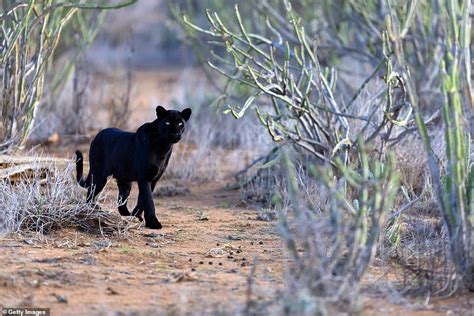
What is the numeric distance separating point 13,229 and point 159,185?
10.0ft

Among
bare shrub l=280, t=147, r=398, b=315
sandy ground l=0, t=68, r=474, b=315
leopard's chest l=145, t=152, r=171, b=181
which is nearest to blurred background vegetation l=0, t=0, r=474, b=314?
bare shrub l=280, t=147, r=398, b=315

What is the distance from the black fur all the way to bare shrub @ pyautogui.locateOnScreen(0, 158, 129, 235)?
0.85 ft

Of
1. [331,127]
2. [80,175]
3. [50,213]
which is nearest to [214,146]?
[331,127]

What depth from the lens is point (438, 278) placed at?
531 cm

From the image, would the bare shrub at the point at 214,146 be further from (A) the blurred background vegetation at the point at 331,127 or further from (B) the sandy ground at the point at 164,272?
(B) the sandy ground at the point at 164,272

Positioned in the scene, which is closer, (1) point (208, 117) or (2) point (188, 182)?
(2) point (188, 182)

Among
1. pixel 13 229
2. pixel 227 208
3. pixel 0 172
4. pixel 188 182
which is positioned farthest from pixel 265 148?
pixel 13 229

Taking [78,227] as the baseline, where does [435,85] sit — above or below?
above

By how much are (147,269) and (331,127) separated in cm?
275

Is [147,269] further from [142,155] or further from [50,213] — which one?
→ [142,155]

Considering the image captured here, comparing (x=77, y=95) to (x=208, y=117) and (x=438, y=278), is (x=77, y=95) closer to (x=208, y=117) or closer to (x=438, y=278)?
(x=208, y=117)

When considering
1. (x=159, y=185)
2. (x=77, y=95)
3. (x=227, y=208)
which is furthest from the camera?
(x=77, y=95)

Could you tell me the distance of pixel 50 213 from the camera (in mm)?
6508

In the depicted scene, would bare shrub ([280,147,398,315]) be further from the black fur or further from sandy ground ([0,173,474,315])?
the black fur
